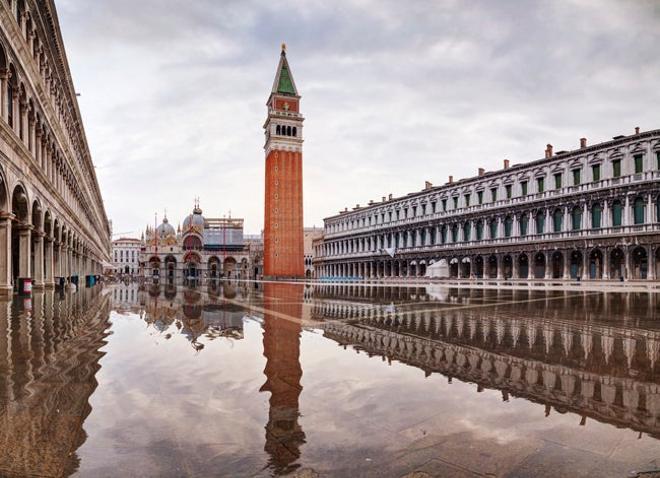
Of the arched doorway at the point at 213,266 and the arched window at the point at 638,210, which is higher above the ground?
the arched window at the point at 638,210

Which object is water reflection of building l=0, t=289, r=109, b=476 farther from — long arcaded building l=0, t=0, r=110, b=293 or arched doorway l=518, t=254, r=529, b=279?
arched doorway l=518, t=254, r=529, b=279

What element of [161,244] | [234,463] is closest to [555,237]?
[234,463]

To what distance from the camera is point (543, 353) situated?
21.1 ft

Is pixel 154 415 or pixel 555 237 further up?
pixel 555 237

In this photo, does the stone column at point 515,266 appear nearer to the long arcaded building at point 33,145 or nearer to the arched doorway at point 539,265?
the arched doorway at point 539,265

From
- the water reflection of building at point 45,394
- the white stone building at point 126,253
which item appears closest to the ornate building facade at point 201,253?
the white stone building at point 126,253

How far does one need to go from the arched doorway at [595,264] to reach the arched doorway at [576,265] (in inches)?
34.7

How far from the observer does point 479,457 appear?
305 centimetres

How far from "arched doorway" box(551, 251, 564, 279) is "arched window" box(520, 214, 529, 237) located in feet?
13.5

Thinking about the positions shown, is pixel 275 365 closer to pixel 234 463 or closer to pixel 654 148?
pixel 234 463

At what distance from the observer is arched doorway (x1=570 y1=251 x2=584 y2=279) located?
45781 mm

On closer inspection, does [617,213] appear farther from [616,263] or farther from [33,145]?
[33,145]

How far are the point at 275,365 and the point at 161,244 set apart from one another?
4833 inches

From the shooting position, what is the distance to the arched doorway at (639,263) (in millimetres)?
40938
